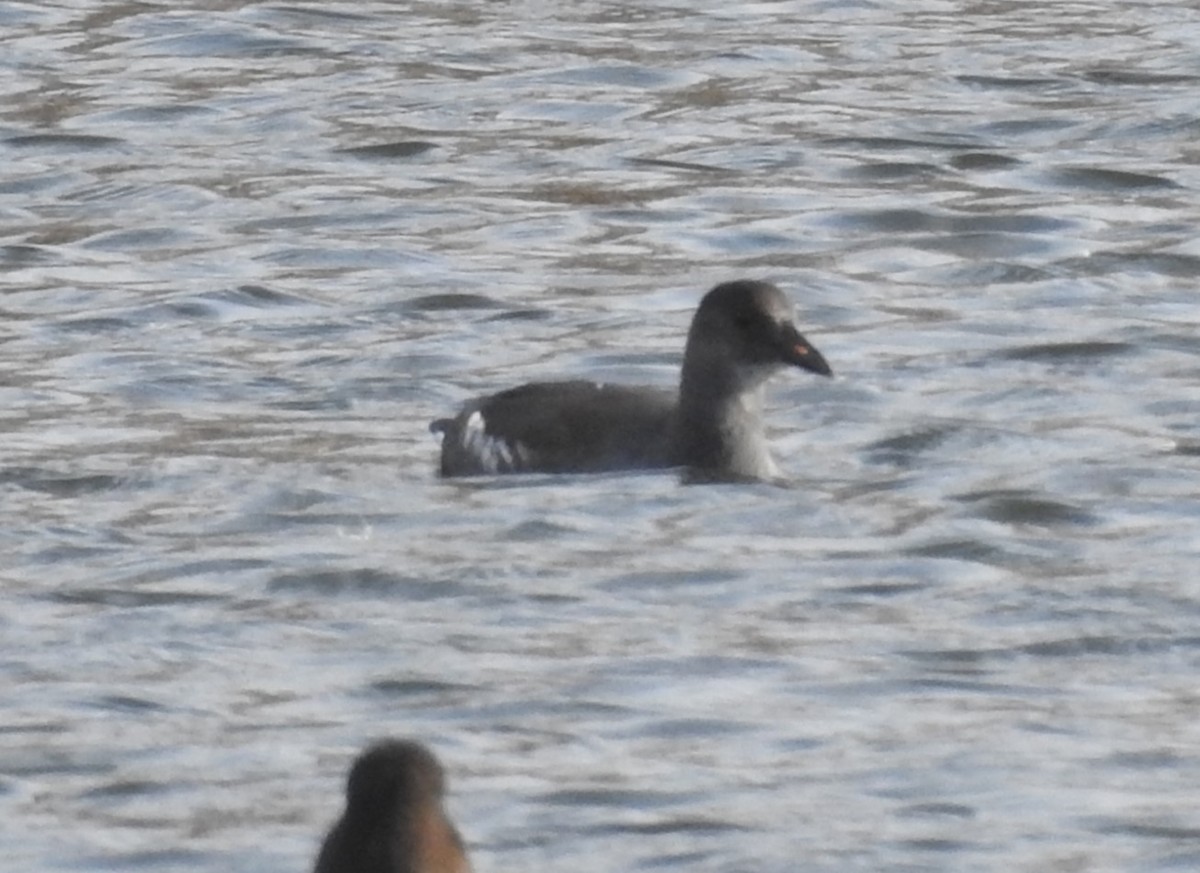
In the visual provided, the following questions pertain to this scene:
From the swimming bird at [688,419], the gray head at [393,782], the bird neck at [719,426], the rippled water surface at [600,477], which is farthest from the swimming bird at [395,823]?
the bird neck at [719,426]

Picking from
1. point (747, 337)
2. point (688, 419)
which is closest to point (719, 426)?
point (688, 419)

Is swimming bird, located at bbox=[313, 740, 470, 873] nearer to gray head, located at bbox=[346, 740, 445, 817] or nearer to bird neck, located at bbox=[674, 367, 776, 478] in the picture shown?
gray head, located at bbox=[346, 740, 445, 817]

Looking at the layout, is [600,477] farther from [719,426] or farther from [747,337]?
[747,337]

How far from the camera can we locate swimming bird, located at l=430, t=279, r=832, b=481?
12.3 metres

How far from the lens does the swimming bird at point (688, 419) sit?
40.5ft

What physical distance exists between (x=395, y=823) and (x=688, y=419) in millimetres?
6717

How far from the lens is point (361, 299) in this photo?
51.0 feet

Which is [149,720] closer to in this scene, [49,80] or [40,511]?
[40,511]

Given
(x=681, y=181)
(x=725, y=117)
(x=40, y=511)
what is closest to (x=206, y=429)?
(x=40, y=511)

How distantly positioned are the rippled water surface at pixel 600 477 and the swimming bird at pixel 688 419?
13 centimetres

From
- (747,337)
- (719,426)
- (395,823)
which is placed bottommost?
(719,426)

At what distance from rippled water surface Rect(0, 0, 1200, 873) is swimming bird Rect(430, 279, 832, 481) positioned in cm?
13

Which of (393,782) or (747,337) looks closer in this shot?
(393,782)

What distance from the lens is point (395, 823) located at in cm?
576
